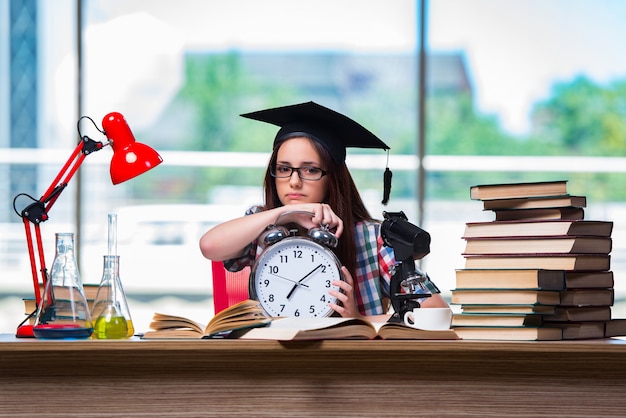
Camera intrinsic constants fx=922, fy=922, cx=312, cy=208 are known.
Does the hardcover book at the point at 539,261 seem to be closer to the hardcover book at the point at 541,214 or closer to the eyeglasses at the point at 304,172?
the hardcover book at the point at 541,214

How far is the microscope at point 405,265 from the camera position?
188 centimetres

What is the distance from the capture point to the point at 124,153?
6.41 feet

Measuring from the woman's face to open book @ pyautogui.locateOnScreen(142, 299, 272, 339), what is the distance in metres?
0.53

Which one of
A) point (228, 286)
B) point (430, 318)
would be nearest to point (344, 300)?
point (430, 318)

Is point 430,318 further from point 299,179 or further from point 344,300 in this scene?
point 299,179

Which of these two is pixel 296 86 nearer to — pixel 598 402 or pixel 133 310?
pixel 133 310

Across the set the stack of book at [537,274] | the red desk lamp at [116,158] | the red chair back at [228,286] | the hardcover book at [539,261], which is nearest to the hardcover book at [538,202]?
the stack of book at [537,274]

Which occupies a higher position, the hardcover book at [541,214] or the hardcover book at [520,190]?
the hardcover book at [520,190]

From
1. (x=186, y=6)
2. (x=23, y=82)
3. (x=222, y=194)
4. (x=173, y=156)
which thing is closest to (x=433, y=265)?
(x=222, y=194)

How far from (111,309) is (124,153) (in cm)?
35

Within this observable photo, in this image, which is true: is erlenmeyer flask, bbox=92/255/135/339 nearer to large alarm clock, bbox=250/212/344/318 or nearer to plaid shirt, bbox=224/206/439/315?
large alarm clock, bbox=250/212/344/318

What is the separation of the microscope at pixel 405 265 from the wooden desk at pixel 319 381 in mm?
219

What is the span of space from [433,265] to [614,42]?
156 centimetres

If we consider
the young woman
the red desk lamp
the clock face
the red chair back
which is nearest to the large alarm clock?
the clock face
